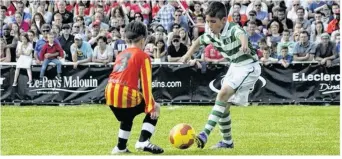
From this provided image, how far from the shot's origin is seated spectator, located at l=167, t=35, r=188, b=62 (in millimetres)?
21969

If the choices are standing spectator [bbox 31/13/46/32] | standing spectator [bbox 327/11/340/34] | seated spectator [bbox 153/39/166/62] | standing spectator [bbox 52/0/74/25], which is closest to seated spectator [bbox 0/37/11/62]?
standing spectator [bbox 31/13/46/32]

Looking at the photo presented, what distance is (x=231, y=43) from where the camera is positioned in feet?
39.3

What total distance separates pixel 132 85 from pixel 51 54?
10991 mm

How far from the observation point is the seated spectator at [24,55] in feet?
71.3

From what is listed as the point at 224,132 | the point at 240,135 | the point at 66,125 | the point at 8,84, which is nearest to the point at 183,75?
the point at 8,84

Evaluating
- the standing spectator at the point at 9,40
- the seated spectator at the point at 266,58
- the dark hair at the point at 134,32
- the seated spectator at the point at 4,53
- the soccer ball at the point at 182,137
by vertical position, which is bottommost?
the seated spectator at the point at 4,53

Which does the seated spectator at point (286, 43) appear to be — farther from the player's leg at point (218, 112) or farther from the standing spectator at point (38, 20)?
the player's leg at point (218, 112)

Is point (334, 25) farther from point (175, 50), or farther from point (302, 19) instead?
point (175, 50)

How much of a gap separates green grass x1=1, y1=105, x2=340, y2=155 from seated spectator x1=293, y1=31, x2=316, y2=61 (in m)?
1.54

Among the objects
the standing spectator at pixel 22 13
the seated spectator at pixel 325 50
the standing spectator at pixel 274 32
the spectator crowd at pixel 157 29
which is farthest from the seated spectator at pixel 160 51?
the standing spectator at pixel 22 13

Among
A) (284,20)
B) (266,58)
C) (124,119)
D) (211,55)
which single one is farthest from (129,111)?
(284,20)

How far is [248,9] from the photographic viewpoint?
24891 mm

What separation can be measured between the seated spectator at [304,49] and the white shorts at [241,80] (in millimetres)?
9467

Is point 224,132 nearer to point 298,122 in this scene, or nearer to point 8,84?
point 298,122
